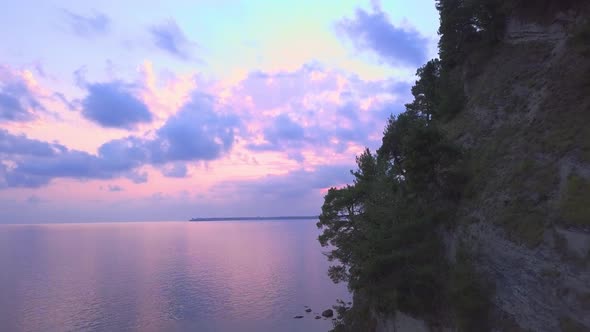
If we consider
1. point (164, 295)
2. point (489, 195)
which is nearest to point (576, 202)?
point (489, 195)

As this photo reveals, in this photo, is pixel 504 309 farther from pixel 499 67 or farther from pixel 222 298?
pixel 222 298

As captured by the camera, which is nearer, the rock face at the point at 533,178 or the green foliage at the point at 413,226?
the rock face at the point at 533,178

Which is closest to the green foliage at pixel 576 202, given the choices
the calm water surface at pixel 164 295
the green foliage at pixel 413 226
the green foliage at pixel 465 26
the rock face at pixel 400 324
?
the green foliage at pixel 413 226

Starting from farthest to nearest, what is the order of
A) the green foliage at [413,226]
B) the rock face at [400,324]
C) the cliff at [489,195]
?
the rock face at [400,324] → the green foliage at [413,226] → the cliff at [489,195]

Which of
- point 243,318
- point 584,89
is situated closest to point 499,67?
point 584,89

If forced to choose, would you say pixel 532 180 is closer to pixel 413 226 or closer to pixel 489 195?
pixel 489 195

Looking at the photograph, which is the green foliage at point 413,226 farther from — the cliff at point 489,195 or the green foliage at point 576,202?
the green foliage at point 576,202

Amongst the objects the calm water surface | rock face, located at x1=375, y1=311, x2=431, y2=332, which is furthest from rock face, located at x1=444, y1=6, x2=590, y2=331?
the calm water surface

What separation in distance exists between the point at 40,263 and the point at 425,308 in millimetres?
117627

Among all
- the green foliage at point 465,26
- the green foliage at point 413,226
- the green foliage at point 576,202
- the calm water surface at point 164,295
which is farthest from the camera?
the calm water surface at point 164,295

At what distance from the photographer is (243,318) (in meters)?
57.8

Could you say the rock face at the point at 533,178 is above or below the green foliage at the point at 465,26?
below

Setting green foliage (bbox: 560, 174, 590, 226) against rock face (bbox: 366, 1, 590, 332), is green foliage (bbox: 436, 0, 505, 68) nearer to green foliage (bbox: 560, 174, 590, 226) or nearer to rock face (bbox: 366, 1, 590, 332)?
rock face (bbox: 366, 1, 590, 332)

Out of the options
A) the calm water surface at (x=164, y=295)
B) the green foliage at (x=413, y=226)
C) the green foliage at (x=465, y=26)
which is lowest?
the calm water surface at (x=164, y=295)
